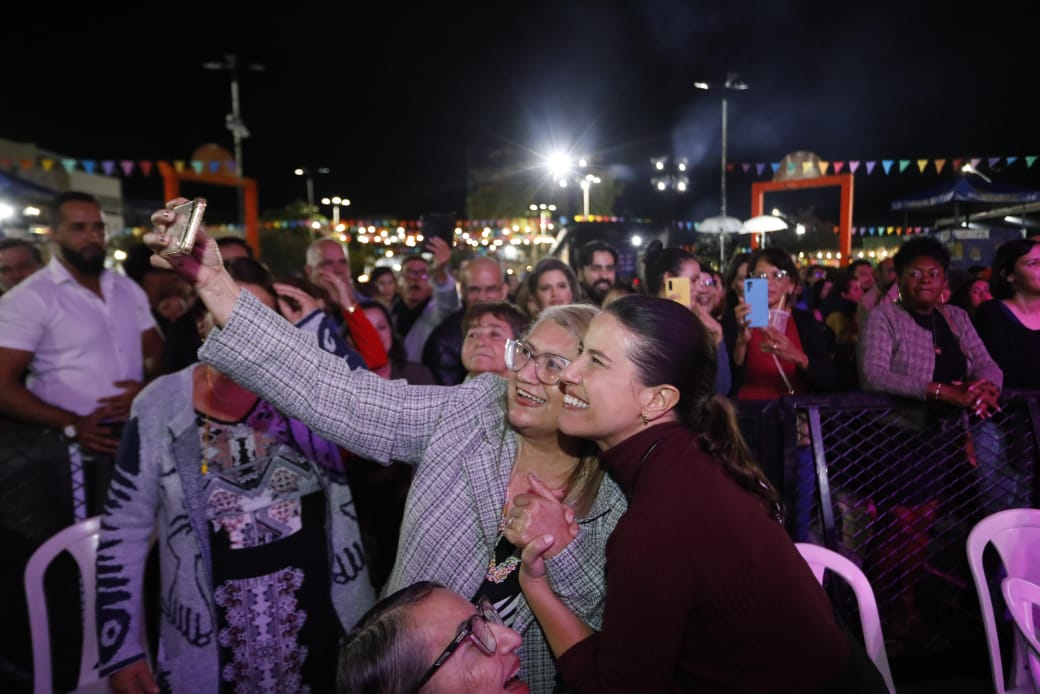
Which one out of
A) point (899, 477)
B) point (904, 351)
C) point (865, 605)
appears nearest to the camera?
point (865, 605)

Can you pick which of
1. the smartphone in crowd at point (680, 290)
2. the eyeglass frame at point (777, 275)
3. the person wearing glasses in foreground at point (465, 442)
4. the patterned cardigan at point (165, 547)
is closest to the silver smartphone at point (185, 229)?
the person wearing glasses in foreground at point (465, 442)

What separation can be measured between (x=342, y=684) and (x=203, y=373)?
1352 mm

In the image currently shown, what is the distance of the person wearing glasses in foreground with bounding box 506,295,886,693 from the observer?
1396 millimetres

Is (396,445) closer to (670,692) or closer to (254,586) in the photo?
(254,586)

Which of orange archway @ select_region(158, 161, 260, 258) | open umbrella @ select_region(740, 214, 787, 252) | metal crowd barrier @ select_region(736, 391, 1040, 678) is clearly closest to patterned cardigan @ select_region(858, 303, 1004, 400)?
metal crowd barrier @ select_region(736, 391, 1040, 678)

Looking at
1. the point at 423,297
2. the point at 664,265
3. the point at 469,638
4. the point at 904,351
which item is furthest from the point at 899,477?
the point at 423,297

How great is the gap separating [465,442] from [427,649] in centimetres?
64

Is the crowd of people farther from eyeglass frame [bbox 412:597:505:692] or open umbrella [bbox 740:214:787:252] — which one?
open umbrella [bbox 740:214:787:252]

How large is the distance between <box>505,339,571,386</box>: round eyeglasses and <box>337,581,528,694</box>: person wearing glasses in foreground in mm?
668

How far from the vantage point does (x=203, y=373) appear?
2361 mm

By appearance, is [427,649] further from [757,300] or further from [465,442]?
[757,300]

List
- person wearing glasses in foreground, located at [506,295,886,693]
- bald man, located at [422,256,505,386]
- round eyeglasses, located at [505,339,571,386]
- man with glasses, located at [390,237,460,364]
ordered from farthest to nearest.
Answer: man with glasses, located at [390,237,460,364], bald man, located at [422,256,505,386], round eyeglasses, located at [505,339,571,386], person wearing glasses in foreground, located at [506,295,886,693]

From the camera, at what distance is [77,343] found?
3713 mm

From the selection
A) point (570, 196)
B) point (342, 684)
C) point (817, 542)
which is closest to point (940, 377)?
point (817, 542)
